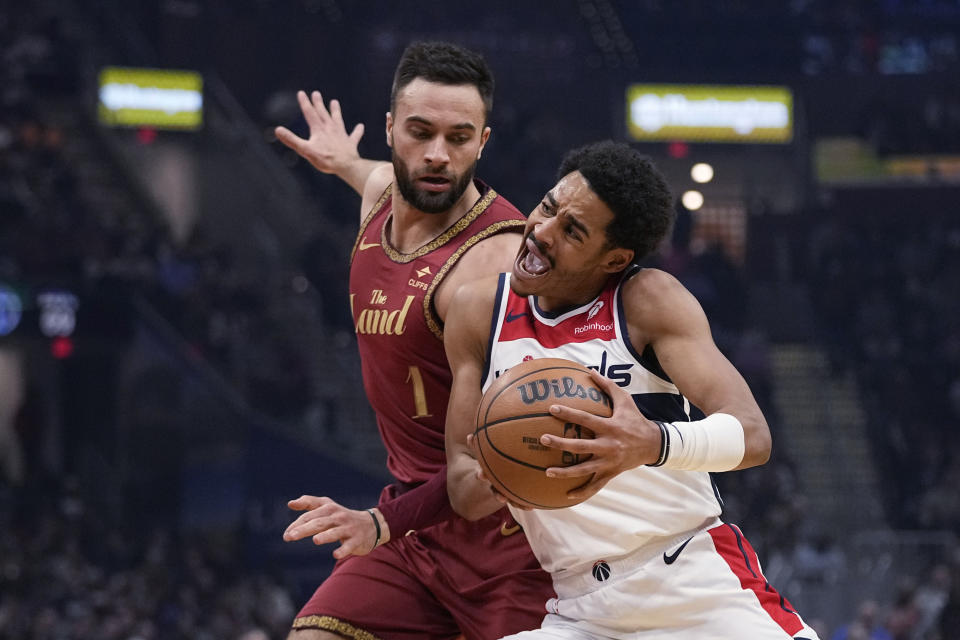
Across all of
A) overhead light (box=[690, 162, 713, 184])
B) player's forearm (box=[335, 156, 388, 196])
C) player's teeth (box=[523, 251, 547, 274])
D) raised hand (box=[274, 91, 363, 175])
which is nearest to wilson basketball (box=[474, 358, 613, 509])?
player's teeth (box=[523, 251, 547, 274])

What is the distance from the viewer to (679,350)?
10.7ft

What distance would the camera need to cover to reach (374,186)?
4.82 meters

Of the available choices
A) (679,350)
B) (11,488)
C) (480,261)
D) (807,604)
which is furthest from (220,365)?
(679,350)

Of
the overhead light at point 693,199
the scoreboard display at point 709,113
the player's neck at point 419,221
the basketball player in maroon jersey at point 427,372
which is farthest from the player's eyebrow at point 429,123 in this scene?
the scoreboard display at point 709,113

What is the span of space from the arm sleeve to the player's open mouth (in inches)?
28.9

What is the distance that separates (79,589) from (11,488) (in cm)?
297

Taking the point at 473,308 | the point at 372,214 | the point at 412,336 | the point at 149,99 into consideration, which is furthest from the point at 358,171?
the point at 149,99

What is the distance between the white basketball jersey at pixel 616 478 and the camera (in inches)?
132

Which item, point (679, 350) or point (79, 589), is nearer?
point (679, 350)

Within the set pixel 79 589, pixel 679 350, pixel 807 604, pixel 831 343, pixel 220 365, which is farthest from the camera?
pixel 831 343

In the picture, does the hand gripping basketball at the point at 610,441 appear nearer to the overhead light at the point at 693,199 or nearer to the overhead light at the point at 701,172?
the overhead light at the point at 693,199

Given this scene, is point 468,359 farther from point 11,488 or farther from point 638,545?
point 11,488

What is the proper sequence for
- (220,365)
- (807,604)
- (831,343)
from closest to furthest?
(807,604)
(220,365)
(831,343)

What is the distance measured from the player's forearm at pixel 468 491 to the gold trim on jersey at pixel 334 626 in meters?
0.56
